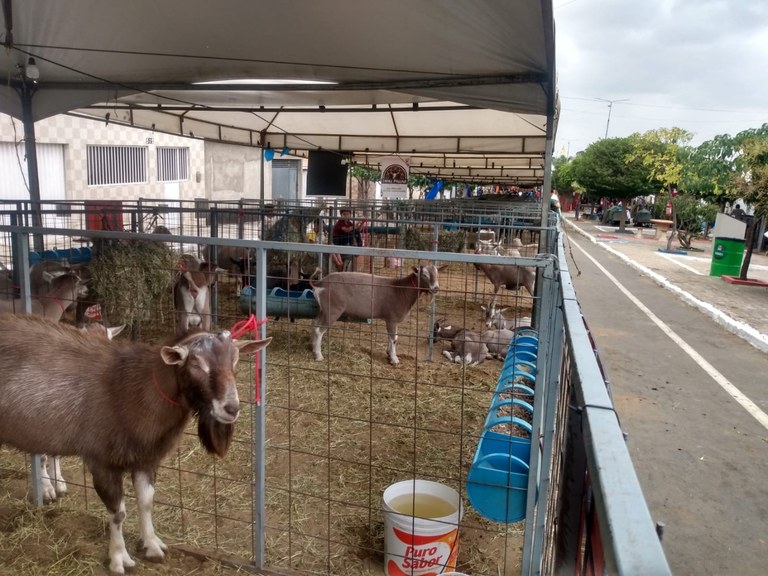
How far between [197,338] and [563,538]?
197 cm

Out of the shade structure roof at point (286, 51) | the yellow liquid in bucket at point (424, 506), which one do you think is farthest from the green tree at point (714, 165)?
the yellow liquid in bucket at point (424, 506)

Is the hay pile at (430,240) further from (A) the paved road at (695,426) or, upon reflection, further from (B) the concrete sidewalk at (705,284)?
(A) the paved road at (695,426)

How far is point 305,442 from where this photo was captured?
496 cm

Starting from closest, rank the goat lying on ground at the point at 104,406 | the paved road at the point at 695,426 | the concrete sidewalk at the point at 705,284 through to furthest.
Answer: the goat lying on ground at the point at 104,406
the paved road at the point at 695,426
the concrete sidewalk at the point at 705,284

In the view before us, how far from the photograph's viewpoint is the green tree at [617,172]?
108 ft

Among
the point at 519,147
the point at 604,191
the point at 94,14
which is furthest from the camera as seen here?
the point at 604,191

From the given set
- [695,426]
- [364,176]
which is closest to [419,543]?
[695,426]

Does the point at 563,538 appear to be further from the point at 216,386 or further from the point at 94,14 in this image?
the point at 94,14

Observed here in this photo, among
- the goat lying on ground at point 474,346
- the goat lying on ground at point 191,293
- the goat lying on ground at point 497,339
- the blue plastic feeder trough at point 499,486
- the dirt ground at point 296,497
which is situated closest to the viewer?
the blue plastic feeder trough at point 499,486

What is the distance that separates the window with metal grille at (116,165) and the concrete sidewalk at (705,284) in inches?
535

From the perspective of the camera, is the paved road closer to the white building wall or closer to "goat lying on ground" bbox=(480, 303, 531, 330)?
"goat lying on ground" bbox=(480, 303, 531, 330)

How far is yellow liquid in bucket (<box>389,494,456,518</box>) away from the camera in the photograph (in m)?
3.44

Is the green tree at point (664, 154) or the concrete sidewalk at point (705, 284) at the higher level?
the green tree at point (664, 154)

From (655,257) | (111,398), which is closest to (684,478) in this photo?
(111,398)
